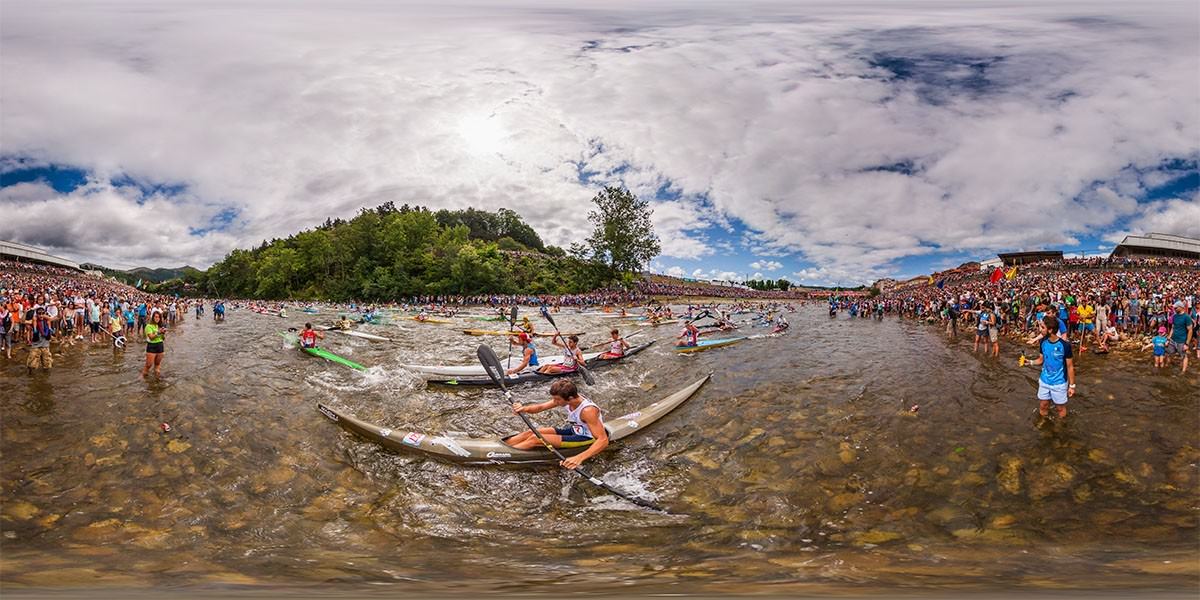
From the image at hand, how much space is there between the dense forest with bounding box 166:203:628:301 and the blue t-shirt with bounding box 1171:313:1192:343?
161 ft

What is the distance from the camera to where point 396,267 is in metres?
59.5

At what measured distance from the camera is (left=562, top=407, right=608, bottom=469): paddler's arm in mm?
5926

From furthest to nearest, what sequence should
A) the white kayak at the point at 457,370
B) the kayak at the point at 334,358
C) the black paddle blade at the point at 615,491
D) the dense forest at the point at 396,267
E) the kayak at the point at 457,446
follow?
1. the dense forest at the point at 396,267
2. the kayak at the point at 334,358
3. the white kayak at the point at 457,370
4. the kayak at the point at 457,446
5. the black paddle blade at the point at 615,491

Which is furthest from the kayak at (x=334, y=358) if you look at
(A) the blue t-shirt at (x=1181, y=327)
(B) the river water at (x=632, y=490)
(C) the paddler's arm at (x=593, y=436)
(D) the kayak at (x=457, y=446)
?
(A) the blue t-shirt at (x=1181, y=327)

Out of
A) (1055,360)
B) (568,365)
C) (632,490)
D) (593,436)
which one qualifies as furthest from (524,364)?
(1055,360)

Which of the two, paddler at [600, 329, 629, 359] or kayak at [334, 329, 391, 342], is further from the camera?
kayak at [334, 329, 391, 342]

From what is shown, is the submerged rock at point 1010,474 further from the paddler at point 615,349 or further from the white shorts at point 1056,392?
the paddler at point 615,349

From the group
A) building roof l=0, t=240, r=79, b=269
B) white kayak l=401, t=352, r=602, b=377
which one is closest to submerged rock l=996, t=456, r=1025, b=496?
white kayak l=401, t=352, r=602, b=377

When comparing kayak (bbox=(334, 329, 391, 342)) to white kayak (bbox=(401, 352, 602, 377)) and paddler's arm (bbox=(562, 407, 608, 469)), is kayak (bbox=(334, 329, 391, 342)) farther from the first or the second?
paddler's arm (bbox=(562, 407, 608, 469))

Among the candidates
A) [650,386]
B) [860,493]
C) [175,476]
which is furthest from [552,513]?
[650,386]

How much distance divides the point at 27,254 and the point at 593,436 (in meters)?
76.8

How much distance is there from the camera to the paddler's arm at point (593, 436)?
19.4ft

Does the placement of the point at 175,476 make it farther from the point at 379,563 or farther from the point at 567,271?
the point at 567,271

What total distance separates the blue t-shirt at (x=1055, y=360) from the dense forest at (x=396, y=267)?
50.8m
